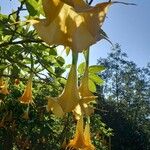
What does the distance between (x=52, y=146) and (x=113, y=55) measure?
Answer: 40.0 metres

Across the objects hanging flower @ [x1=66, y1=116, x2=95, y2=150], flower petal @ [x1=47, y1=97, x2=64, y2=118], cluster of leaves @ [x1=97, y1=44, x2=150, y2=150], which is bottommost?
hanging flower @ [x1=66, y1=116, x2=95, y2=150]

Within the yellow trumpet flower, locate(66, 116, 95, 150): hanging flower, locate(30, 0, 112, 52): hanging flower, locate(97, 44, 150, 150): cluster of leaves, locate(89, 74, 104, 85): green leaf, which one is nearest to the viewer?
locate(30, 0, 112, 52): hanging flower

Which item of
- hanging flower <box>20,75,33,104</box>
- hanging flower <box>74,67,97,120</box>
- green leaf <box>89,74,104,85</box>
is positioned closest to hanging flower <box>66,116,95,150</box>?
hanging flower <box>74,67,97,120</box>

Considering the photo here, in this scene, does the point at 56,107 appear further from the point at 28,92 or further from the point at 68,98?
the point at 28,92

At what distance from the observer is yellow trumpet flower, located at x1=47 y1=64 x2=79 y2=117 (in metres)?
0.70

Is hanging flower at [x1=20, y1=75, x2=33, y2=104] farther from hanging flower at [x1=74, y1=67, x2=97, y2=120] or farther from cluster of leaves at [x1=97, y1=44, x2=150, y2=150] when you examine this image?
cluster of leaves at [x1=97, y1=44, x2=150, y2=150]

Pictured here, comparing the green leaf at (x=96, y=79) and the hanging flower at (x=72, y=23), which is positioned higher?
the green leaf at (x=96, y=79)

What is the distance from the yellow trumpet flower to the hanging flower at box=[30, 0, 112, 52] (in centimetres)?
12

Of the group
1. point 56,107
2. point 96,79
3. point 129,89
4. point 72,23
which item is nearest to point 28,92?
point 96,79

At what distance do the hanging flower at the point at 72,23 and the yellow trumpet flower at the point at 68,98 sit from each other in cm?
12

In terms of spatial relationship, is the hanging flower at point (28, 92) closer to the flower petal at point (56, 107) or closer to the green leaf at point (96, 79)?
the green leaf at point (96, 79)

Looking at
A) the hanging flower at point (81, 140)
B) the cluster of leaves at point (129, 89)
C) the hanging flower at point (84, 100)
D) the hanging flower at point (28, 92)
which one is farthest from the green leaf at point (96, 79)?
the cluster of leaves at point (129, 89)

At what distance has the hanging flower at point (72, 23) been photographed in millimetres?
575

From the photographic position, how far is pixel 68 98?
28.1 inches
